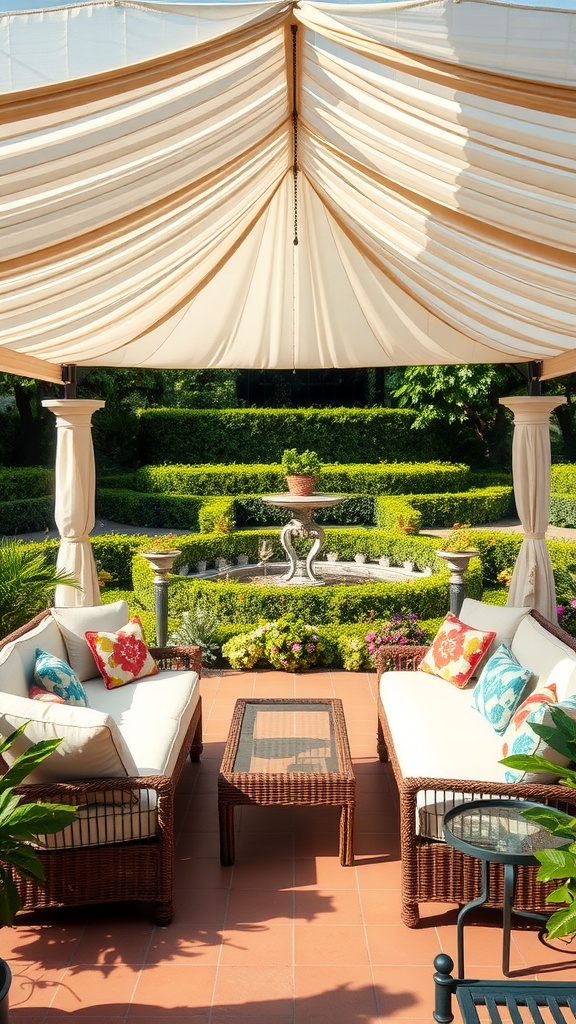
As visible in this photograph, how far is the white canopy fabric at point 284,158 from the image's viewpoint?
2424mm

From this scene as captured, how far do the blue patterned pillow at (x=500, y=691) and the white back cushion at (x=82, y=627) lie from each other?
2248 millimetres

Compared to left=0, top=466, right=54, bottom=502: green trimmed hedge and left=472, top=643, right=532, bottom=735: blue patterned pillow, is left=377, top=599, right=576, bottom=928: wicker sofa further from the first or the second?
left=0, top=466, right=54, bottom=502: green trimmed hedge

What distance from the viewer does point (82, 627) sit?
520cm

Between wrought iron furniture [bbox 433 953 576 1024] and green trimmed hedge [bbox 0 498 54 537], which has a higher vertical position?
wrought iron furniture [bbox 433 953 576 1024]

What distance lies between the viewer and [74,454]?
6434mm

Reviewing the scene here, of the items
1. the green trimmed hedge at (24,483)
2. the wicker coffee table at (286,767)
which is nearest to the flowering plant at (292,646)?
the wicker coffee table at (286,767)

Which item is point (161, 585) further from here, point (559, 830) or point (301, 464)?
point (559, 830)

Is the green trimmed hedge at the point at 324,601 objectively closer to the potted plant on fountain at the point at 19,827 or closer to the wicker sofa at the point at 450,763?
the wicker sofa at the point at 450,763

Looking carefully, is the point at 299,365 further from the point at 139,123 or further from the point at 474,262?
the point at 139,123

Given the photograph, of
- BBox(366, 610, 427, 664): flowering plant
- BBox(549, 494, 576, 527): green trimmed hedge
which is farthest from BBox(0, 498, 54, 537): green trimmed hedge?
BBox(366, 610, 427, 664): flowering plant

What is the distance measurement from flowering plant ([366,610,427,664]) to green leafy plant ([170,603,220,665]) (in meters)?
1.31

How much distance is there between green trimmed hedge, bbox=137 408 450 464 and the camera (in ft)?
56.9

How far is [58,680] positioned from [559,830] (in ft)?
8.29

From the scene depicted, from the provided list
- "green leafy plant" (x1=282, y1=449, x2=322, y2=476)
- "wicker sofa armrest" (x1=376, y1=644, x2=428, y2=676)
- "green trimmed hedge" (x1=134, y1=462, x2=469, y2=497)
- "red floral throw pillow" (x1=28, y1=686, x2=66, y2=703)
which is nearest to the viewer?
"red floral throw pillow" (x1=28, y1=686, x2=66, y2=703)
